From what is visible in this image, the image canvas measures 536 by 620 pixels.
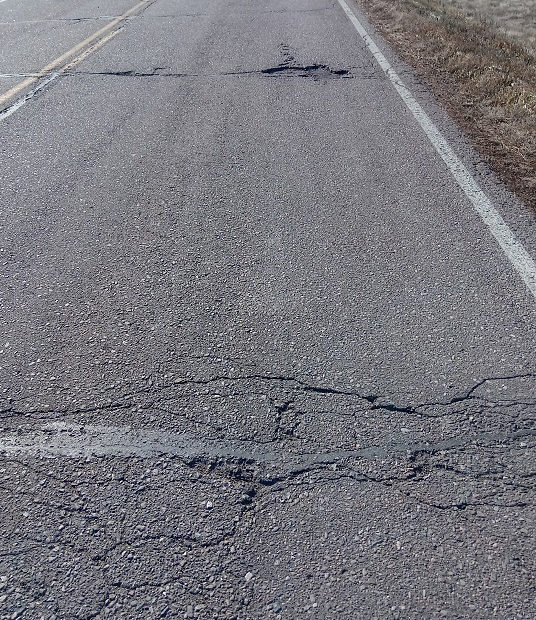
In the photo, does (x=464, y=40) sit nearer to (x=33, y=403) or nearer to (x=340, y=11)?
(x=340, y=11)

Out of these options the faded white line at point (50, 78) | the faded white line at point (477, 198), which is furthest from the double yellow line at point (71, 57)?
the faded white line at point (477, 198)

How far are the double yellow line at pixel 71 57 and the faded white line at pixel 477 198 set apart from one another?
4.33 metres

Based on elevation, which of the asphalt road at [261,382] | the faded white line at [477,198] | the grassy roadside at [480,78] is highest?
the asphalt road at [261,382]

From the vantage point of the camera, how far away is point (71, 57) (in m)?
9.68

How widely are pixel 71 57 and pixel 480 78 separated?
18.3ft

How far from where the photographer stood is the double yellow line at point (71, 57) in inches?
315

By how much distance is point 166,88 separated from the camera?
804cm

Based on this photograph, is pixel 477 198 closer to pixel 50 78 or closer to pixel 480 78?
pixel 480 78

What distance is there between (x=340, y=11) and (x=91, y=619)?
1392 cm

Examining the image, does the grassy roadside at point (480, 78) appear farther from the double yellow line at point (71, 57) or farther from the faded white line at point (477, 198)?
the double yellow line at point (71, 57)

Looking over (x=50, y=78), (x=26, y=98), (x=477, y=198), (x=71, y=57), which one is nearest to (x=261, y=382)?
(x=477, y=198)

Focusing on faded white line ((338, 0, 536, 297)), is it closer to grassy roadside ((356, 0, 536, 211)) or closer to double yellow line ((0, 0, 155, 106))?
grassy roadside ((356, 0, 536, 211))

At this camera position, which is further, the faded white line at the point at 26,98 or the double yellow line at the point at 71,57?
the double yellow line at the point at 71,57

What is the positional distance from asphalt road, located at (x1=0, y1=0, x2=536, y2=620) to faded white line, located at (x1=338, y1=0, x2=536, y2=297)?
9cm
